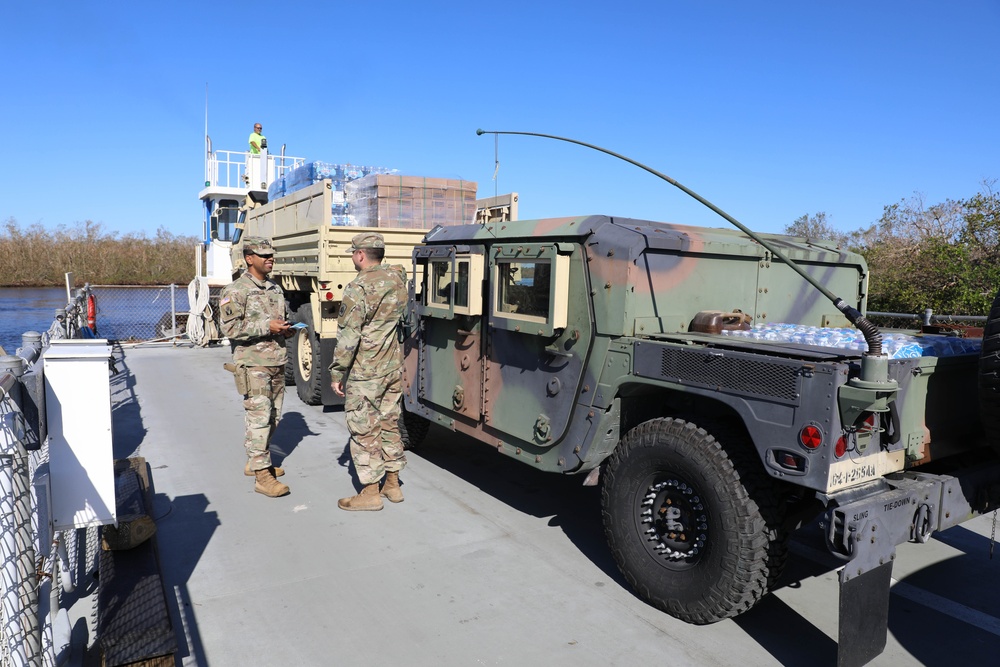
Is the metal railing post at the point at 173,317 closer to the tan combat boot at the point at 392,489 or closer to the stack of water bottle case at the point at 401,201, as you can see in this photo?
the stack of water bottle case at the point at 401,201

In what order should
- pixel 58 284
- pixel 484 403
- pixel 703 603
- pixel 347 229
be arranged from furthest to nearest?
pixel 58 284, pixel 347 229, pixel 484 403, pixel 703 603

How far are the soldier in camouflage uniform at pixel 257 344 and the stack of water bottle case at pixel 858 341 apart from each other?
3.23m

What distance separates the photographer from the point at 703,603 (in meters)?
3.12

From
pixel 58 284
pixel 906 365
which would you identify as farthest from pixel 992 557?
pixel 58 284

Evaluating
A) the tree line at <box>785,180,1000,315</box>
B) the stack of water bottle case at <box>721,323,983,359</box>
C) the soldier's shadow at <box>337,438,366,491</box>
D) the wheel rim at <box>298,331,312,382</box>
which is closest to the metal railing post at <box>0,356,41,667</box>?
the soldier's shadow at <box>337,438,366,491</box>

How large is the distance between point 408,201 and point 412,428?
2.98m

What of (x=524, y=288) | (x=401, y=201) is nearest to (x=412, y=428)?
(x=524, y=288)

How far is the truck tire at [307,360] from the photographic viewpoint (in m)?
7.66

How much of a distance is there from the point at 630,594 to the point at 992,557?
2.38m

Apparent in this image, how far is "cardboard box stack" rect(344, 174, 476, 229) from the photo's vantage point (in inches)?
301

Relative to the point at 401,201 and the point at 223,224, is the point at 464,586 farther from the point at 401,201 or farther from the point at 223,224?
the point at 223,224

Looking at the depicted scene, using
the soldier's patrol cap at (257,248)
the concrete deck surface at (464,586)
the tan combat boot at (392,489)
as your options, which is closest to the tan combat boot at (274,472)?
the concrete deck surface at (464,586)

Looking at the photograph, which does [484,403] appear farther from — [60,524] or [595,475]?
[60,524]

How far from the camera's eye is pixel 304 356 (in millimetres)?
8211
